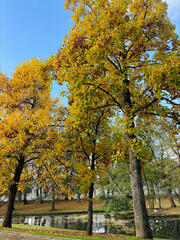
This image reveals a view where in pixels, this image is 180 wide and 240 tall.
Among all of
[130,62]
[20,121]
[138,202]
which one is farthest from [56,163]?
[130,62]

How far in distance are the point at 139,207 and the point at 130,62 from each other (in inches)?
219

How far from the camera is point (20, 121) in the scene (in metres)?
9.98

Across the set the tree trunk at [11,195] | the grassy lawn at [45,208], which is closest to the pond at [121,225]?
the tree trunk at [11,195]

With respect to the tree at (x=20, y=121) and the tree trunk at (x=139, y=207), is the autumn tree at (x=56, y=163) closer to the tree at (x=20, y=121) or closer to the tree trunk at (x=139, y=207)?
the tree at (x=20, y=121)

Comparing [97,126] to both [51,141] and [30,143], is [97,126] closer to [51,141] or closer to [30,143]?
[51,141]

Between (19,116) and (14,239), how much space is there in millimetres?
5980

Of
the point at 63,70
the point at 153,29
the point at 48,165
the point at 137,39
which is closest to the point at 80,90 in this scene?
the point at 63,70

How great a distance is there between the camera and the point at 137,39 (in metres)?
7.33

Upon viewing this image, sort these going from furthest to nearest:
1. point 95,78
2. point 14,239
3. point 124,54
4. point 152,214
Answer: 1. point 152,214
2. point 124,54
3. point 95,78
4. point 14,239

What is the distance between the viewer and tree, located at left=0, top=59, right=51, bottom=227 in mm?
9781

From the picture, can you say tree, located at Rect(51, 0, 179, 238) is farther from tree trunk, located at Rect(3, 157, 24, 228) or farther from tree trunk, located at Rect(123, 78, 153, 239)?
tree trunk, located at Rect(3, 157, 24, 228)

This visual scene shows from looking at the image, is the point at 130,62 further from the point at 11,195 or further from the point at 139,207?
the point at 11,195

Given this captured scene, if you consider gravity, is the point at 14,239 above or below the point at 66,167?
below

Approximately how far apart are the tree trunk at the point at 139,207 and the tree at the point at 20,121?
216 inches
